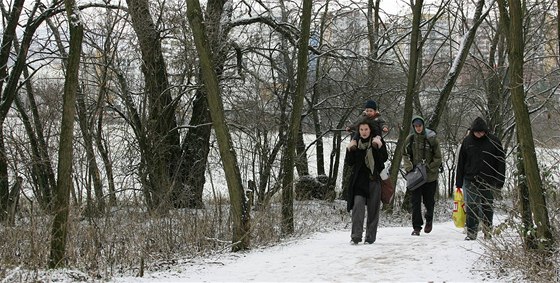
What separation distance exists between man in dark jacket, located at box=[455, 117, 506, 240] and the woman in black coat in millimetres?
1281

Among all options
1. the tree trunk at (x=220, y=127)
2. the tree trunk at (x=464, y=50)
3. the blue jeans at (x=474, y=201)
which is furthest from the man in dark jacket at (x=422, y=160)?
the tree trunk at (x=464, y=50)

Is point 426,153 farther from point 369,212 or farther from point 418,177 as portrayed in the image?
point 369,212

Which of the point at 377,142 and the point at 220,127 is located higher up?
the point at 220,127

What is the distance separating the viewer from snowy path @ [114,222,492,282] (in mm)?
6312

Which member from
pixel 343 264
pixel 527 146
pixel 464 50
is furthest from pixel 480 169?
pixel 464 50

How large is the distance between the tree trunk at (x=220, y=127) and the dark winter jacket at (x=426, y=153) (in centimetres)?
301

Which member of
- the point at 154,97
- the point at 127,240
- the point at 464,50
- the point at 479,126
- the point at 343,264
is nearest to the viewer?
the point at 343,264

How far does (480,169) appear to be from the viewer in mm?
8633

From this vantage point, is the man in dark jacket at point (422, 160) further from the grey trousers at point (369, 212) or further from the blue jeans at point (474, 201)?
the grey trousers at point (369, 212)

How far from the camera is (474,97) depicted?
28859 mm

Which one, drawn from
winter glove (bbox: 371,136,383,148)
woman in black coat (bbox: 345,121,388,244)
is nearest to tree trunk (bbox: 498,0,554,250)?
winter glove (bbox: 371,136,383,148)

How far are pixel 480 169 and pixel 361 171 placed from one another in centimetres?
172

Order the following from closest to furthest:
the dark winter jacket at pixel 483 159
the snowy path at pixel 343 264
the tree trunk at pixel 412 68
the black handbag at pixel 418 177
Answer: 1. the snowy path at pixel 343 264
2. the dark winter jacket at pixel 483 159
3. the black handbag at pixel 418 177
4. the tree trunk at pixel 412 68

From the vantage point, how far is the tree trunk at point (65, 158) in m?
7.01
